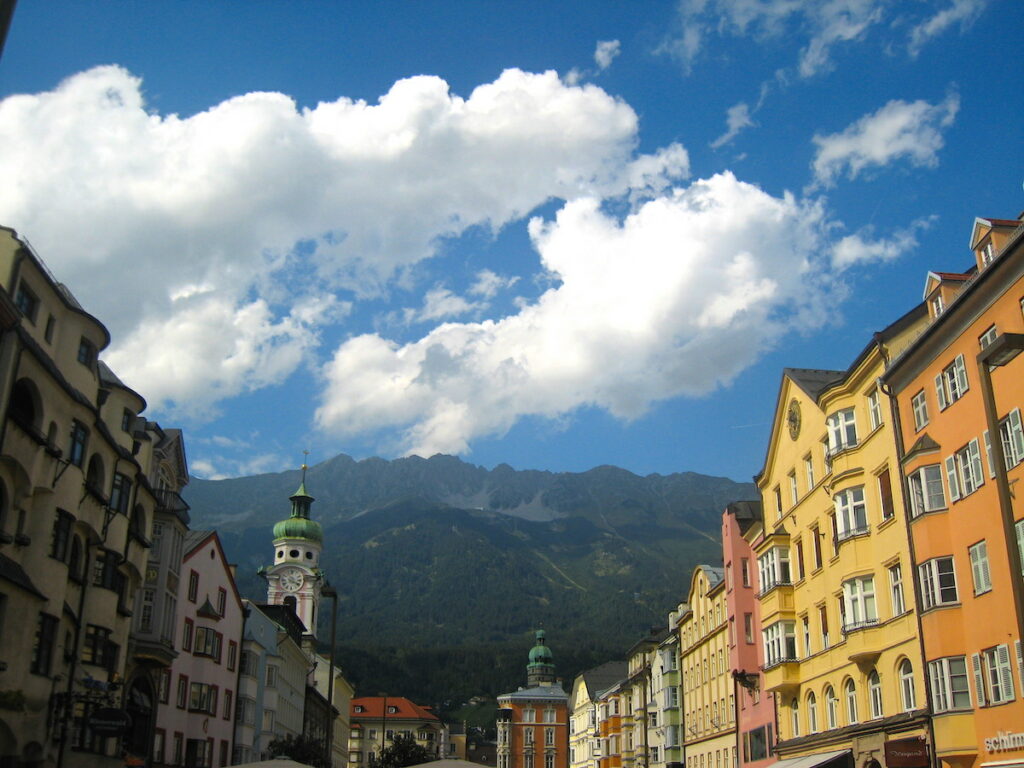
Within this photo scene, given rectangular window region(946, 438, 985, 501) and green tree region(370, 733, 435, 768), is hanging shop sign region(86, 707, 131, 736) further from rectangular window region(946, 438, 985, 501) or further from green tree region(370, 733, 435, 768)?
green tree region(370, 733, 435, 768)

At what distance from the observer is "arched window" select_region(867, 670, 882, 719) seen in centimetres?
3450

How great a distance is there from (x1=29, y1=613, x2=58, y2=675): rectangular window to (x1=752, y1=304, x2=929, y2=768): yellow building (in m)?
25.9

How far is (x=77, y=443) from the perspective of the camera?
1305 inches

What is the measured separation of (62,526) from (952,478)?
90.6ft

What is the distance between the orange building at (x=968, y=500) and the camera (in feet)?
87.0

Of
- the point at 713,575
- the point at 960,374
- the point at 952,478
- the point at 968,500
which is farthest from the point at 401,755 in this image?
→ the point at 960,374

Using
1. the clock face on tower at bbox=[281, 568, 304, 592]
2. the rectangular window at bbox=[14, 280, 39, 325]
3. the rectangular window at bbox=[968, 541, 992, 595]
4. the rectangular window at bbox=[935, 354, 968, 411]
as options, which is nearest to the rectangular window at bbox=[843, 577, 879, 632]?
the rectangular window at bbox=[968, 541, 992, 595]

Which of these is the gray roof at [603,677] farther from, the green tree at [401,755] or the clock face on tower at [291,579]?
the green tree at [401,755]

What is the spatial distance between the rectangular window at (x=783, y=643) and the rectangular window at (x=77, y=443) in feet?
94.8

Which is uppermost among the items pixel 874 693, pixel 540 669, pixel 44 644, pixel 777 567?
pixel 540 669

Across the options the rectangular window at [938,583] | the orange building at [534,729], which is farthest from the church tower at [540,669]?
the rectangular window at [938,583]

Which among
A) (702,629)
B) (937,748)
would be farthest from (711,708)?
(937,748)

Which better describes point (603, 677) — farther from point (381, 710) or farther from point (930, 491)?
point (930, 491)

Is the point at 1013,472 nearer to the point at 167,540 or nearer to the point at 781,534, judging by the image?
the point at 781,534
